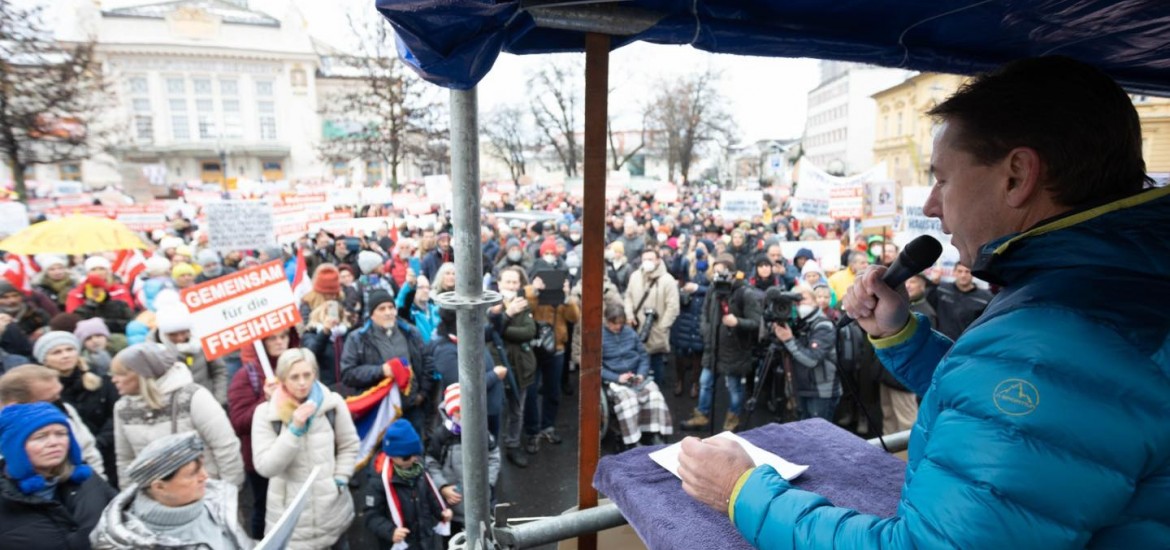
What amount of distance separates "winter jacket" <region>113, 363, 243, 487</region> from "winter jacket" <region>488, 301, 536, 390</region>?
8.35 feet

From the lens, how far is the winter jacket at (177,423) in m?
3.81

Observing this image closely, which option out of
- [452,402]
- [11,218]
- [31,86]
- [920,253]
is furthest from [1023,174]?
[31,86]

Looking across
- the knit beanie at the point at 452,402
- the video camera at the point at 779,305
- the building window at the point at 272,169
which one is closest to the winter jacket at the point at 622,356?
the video camera at the point at 779,305

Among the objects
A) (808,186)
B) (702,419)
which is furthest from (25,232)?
(808,186)

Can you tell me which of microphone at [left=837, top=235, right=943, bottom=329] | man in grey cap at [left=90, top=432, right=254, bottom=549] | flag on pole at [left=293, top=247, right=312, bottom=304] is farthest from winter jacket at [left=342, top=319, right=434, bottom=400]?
microphone at [left=837, top=235, right=943, bottom=329]

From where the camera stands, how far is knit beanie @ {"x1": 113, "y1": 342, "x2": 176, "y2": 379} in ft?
12.3

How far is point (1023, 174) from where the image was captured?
104cm

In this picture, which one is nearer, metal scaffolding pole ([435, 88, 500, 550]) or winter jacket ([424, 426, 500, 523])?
metal scaffolding pole ([435, 88, 500, 550])

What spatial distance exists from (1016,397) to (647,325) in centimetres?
659

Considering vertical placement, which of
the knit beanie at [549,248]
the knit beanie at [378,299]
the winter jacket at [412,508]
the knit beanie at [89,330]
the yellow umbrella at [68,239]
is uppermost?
the yellow umbrella at [68,239]

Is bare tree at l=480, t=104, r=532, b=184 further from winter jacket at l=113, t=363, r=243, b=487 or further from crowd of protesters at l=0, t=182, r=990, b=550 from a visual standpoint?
winter jacket at l=113, t=363, r=243, b=487

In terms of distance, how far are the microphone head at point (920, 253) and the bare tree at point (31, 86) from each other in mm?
18399

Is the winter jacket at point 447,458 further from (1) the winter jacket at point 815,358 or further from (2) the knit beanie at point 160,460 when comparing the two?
(1) the winter jacket at point 815,358

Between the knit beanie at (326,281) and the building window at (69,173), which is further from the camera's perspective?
the building window at (69,173)
